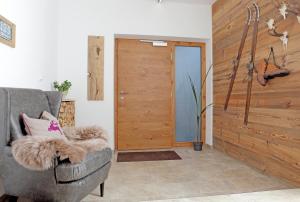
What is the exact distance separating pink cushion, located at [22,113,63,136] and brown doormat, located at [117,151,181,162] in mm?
1538

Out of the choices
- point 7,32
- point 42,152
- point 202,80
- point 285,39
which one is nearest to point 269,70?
point 285,39

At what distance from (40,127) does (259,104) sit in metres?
2.43

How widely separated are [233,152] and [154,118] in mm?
1467

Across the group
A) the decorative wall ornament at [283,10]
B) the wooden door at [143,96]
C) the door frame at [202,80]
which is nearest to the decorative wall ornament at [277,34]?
the decorative wall ornament at [283,10]

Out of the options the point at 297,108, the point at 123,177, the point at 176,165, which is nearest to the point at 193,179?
the point at 176,165

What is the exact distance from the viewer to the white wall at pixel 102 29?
3699 mm

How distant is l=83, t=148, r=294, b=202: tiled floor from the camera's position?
2078 mm

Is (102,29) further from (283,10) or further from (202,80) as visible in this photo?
(283,10)

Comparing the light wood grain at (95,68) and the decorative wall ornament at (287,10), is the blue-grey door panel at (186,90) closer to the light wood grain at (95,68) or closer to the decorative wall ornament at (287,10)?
the light wood grain at (95,68)

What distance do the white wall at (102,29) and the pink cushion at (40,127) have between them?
1756 mm

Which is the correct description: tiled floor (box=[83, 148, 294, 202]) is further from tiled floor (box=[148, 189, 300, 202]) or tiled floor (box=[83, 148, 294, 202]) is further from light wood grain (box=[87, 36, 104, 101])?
light wood grain (box=[87, 36, 104, 101])

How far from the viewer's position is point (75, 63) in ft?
12.2

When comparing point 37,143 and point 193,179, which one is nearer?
point 37,143

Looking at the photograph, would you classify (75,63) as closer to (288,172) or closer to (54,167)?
(54,167)
